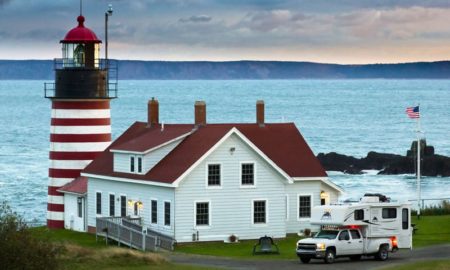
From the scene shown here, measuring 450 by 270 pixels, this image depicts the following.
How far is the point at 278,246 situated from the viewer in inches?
2021

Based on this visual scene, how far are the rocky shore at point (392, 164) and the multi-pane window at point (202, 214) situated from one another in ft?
207

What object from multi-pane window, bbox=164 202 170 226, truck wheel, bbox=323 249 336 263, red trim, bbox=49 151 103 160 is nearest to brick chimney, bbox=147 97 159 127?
red trim, bbox=49 151 103 160

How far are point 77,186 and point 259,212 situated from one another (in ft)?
34.1

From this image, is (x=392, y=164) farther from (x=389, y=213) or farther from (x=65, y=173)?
(x=389, y=213)

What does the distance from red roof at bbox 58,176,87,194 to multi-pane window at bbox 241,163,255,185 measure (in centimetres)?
903

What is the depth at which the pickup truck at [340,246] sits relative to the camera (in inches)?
1747

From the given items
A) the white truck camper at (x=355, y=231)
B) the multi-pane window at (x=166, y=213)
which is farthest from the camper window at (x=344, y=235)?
the multi-pane window at (x=166, y=213)

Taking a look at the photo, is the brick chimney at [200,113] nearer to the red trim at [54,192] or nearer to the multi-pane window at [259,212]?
the multi-pane window at [259,212]

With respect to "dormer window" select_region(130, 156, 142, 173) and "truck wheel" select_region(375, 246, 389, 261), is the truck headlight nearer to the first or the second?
"truck wheel" select_region(375, 246, 389, 261)

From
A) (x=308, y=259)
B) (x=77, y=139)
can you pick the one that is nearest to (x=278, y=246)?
(x=308, y=259)

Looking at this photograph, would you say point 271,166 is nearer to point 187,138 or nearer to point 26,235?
point 187,138

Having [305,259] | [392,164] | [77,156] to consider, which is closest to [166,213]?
[305,259]

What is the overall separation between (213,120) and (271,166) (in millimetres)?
143901

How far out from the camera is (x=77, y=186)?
59.4 meters
